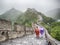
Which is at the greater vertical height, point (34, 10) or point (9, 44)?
point (34, 10)

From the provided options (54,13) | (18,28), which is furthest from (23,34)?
(54,13)

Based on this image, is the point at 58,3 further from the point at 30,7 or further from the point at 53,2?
the point at 30,7

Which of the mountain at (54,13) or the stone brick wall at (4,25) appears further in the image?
the mountain at (54,13)

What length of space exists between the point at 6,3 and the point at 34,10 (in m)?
1.97

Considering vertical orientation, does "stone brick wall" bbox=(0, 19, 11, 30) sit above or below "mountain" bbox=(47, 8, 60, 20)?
below

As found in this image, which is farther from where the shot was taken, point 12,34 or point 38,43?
point 12,34

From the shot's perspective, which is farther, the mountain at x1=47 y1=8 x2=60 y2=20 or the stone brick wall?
the mountain at x1=47 y1=8 x2=60 y2=20

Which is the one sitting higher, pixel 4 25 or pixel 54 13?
pixel 54 13

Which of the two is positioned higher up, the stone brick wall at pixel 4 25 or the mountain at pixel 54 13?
the mountain at pixel 54 13

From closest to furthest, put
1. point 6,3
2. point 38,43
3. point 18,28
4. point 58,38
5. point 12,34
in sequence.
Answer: point 58,38 < point 38,43 < point 12,34 < point 18,28 < point 6,3

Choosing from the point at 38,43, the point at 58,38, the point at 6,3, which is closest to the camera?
the point at 58,38

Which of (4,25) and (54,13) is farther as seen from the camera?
(54,13)

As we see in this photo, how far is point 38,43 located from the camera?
16.9ft

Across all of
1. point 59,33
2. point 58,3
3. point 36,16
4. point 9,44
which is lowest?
point 9,44
